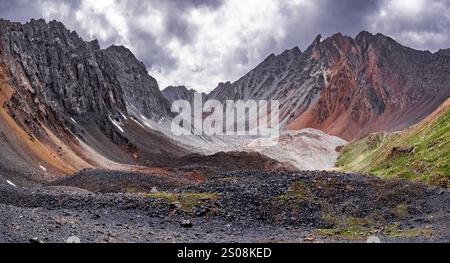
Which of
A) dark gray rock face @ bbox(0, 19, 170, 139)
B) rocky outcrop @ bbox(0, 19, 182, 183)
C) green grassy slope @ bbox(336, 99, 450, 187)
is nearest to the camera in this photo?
green grassy slope @ bbox(336, 99, 450, 187)

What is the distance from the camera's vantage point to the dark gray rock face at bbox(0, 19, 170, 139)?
11706cm

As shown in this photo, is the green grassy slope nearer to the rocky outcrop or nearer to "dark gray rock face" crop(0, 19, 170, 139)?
the rocky outcrop

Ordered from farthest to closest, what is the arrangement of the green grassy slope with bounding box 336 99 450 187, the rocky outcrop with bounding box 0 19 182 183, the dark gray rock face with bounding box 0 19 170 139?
the dark gray rock face with bounding box 0 19 170 139 < the rocky outcrop with bounding box 0 19 182 183 < the green grassy slope with bounding box 336 99 450 187

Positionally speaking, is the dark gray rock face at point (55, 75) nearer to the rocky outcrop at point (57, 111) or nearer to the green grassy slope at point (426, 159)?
the rocky outcrop at point (57, 111)

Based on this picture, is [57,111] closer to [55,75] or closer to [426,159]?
[55,75]

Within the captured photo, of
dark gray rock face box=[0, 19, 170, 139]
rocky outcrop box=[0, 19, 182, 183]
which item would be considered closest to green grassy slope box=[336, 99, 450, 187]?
rocky outcrop box=[0, 19, 182, 183]

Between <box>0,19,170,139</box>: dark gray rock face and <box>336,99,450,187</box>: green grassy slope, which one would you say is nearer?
<box>336,99,450,187</box>: green grassy slope

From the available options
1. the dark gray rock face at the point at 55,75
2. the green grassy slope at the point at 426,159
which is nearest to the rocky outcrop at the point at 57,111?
the dark gray rock face at the point at 55,75

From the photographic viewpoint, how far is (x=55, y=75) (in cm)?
14962

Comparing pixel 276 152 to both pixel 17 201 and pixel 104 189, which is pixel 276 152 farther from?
pixel 17 201

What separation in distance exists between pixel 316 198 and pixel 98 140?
114 metres

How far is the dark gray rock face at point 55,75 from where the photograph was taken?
4609 inches

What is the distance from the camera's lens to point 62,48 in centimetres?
15925

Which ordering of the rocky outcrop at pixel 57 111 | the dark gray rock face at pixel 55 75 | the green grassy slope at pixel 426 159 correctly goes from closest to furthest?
1. the green grassy slope at pixel 426 159
2. the rocky outcrop at pixel 57 111
3. the dark gray rock face at pixel 55 75
